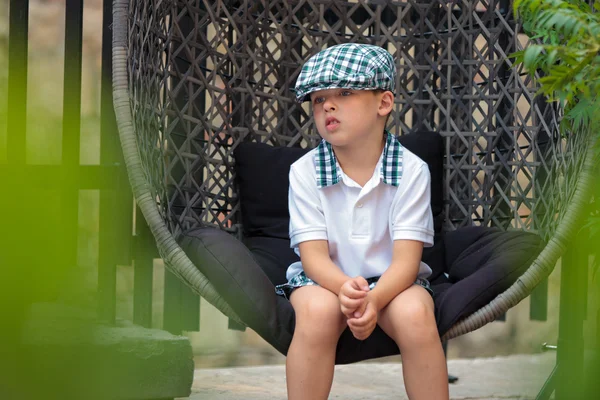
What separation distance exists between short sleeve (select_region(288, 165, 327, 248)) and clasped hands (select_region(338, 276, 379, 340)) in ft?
0.63

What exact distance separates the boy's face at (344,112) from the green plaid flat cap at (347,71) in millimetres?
27

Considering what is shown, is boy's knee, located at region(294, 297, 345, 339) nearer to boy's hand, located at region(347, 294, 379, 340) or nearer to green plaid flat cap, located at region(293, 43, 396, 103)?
boy's hand, located at region(347, 294, 379, 340)

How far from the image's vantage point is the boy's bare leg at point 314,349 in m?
1.25

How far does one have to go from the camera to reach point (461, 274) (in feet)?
5.50

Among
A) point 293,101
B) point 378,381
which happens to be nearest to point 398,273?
point 293,101

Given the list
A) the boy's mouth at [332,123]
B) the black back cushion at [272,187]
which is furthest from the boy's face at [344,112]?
the black back cushion at [272,187]

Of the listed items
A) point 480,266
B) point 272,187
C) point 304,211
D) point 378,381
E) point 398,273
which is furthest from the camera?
point 378,381

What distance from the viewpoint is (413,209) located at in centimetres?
144

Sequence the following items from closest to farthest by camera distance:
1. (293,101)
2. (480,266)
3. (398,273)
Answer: (398,273), (480,266), (293,101)

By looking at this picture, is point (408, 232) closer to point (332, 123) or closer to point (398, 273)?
point (398, 273)

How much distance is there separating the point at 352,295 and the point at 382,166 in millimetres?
334

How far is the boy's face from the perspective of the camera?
1.43 meters

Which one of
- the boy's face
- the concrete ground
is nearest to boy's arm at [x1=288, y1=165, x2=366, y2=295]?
the boy's face

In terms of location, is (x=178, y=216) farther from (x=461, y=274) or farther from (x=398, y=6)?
(x=398, y=6)
